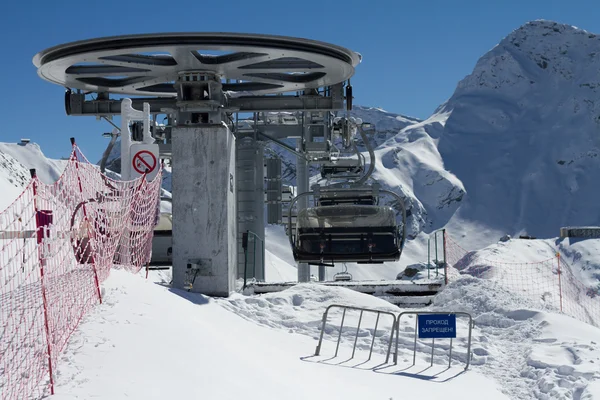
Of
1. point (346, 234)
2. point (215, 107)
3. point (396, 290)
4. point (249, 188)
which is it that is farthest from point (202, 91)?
point (249, 188)

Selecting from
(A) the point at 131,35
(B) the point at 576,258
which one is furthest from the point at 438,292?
(B) the point at 576,258

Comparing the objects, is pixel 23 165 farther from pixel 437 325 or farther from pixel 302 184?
pixel 437 325

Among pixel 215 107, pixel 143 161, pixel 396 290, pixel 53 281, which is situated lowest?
pixel 396 290

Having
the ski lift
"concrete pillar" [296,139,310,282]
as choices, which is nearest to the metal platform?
the ski lift

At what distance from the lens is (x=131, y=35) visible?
1480cm

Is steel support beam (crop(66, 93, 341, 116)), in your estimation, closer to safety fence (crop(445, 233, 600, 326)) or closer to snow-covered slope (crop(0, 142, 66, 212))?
safety fence (crop(445, 233, 600, 326))

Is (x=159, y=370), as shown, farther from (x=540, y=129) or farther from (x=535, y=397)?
(x=540, y=129)

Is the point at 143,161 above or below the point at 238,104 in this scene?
below

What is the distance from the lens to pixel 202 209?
1442 centimetres

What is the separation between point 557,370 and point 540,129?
152415mm

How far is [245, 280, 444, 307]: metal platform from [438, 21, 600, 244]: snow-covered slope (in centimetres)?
12348

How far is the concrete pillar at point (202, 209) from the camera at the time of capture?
47.1ft

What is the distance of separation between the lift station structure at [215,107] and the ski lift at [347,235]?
0.02 m

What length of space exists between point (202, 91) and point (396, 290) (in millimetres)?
5116
